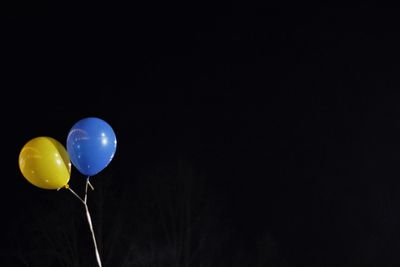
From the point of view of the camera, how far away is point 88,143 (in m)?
5.16

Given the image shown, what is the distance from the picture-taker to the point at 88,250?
12891 mm

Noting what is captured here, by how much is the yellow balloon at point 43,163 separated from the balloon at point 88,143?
120 mm

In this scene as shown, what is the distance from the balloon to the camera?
515 cm

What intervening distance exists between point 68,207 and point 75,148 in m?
7.75

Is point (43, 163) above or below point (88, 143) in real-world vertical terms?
below

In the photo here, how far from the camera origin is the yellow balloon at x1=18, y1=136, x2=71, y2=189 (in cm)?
507

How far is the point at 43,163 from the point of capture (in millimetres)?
5055

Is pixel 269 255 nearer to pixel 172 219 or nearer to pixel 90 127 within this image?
pixel 172 219

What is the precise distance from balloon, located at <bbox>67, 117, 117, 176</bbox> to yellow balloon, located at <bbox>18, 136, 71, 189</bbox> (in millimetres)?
120

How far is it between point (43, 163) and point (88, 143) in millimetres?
349

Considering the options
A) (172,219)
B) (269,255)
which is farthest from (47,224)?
(269,255)

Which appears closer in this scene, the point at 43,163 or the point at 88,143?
the point at 43,163

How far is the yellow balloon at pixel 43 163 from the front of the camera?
5066 millimetres

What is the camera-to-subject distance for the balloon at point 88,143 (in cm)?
515
